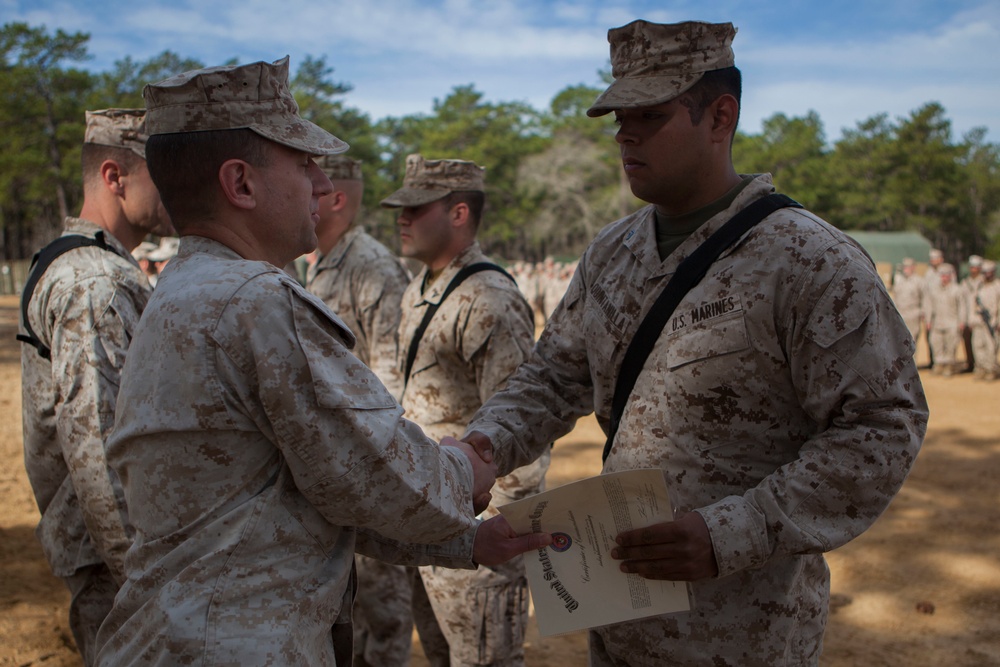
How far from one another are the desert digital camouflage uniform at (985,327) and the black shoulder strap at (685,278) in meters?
17.2

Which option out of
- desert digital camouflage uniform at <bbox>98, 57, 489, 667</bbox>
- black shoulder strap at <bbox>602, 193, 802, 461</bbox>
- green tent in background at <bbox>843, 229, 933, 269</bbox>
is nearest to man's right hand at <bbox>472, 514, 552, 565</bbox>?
desert digital camouflage uniform at <bbox>98, 57, 489, 667</bbox>

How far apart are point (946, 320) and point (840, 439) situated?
17.6 meters

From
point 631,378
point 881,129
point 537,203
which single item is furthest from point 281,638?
point 881,129

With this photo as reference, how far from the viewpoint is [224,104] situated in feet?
6.59

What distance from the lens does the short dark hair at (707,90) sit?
99.5 inches

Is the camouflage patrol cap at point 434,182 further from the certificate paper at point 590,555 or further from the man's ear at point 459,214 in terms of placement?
the certificate paper at point 590,555

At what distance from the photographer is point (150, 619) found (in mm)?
1838

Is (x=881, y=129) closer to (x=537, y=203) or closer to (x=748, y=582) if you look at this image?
(x=537, y=203)

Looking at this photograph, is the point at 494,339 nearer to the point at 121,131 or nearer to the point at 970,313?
the point at 121,131

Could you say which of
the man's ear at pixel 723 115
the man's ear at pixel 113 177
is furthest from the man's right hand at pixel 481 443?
the man's ear at pixel 113 177

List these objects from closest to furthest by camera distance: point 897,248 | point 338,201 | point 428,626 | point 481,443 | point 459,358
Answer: point 481,443 < point 459,358 < point 428,626 < point 338,201 < point 897,248

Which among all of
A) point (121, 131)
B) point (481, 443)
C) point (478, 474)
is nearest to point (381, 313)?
point (121, 131)

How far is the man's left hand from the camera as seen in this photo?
219 cm

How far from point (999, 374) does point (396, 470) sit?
18.8 m
